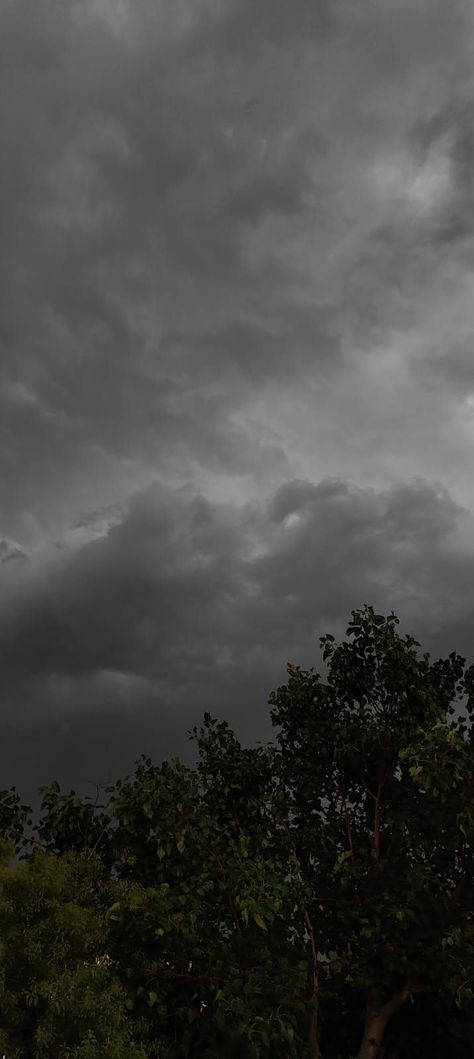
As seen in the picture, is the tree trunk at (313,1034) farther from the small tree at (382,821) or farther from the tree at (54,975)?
the tree at (54,975)

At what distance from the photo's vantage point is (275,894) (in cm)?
1183

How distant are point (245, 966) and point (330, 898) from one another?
2.51 metres

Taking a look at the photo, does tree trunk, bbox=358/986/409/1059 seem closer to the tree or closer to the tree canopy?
the tree canopy

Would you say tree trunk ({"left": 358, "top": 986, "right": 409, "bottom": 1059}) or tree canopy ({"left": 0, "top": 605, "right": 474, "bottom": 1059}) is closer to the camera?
tree canopy ({"left": 0, "top": 605, "right": 474, "bottom": 1059})

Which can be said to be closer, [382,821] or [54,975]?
[54,975]

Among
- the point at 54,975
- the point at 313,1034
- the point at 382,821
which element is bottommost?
the point at 313,1034

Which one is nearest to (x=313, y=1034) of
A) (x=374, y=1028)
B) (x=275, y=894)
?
(x=374, y=1028)

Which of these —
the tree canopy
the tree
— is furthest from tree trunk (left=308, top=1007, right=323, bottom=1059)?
the tree

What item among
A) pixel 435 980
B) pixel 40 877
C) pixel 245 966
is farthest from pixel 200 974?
pixel 435 980

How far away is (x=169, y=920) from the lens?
36.9 ft

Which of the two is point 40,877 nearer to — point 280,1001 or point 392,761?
point 280,1001

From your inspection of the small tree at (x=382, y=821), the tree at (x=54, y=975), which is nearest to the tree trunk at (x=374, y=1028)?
the small tree at (x=382, y=821)

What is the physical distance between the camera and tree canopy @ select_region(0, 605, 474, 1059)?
1117cm

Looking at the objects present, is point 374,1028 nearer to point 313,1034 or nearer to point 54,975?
point 313,1034
